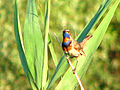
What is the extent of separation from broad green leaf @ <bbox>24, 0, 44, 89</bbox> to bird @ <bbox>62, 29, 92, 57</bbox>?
10 centimetres

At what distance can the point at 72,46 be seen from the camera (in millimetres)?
945

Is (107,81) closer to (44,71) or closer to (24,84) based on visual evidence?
(24,84)

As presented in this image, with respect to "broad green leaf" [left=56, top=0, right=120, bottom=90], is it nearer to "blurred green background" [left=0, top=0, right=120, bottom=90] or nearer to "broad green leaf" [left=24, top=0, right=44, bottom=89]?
"broad green leaf" [left=24, top=0, right=44, bottom=89]

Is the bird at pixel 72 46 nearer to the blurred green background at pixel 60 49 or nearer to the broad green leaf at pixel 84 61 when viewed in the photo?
the broad green leaf at pixel 84 61

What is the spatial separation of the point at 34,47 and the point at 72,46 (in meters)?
0.14

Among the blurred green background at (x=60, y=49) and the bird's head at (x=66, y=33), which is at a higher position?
the bird's head at (x=66, y=33)

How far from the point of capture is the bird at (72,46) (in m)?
0.92

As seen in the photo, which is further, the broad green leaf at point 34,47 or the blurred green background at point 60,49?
the blurred green background at point 60,49

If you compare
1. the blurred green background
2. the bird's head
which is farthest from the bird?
the blurred green background

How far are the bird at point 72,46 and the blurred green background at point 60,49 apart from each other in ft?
6.59

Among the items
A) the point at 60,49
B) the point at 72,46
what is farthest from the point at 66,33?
the point at 60,49

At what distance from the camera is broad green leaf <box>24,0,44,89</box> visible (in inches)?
39.3

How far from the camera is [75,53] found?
95cm

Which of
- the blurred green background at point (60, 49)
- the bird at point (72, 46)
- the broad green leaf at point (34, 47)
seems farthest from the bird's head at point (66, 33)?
the blurred green background at point (60, 49)
